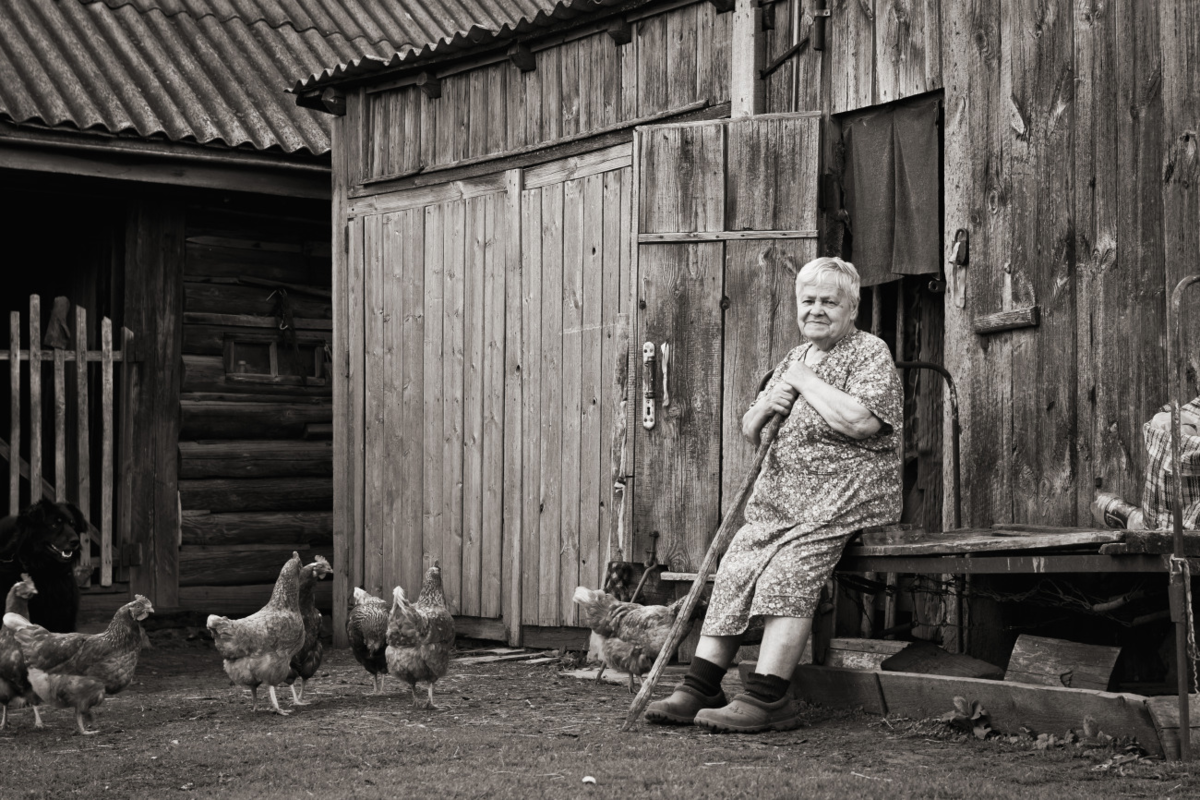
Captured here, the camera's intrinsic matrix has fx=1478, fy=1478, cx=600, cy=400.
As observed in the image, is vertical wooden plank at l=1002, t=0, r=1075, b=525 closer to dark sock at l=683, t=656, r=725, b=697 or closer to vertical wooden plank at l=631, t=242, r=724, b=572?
vertical wooden plank at l=631, t=242, r=724, b=572

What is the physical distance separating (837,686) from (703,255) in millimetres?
2463

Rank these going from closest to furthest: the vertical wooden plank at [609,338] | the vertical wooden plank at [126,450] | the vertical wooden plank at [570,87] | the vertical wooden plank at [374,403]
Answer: the vertical wooden plank at [609,338] → the vertical wooden plank at [570,87] → the vertical wooden plank at [374,403] → the vertical wooden plank at [126,450]

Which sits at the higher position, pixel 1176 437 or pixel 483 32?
pixel 483 32

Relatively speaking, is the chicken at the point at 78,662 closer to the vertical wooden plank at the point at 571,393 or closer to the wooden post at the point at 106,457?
the vertical wooden plank at the point at 571,393

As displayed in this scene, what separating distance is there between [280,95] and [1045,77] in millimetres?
7035

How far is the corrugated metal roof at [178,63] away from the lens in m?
10.6

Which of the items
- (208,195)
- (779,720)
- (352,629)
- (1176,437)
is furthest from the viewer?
(208,195)

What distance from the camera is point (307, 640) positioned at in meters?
7.23

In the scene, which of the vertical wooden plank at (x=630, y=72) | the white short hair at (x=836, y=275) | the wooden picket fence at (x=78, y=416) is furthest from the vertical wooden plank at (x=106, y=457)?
the white short hair at (x=836, y=275)

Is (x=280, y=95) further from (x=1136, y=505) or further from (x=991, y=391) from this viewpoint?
(x=1136, y=505)

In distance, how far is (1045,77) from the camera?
669cm

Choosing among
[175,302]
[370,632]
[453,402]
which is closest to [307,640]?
[370,632]

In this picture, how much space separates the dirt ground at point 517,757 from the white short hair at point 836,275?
1780mm

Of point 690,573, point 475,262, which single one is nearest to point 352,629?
point 690,573
